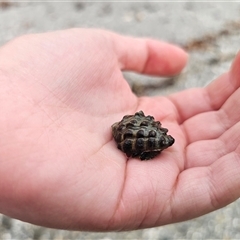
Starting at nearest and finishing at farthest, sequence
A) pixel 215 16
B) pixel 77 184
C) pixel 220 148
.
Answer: pixel 77 184 < pixel 220 148 < pixel 215 16

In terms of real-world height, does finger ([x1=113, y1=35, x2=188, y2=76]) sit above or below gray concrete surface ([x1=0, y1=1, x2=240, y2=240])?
above

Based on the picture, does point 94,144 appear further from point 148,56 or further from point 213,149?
point 148,56

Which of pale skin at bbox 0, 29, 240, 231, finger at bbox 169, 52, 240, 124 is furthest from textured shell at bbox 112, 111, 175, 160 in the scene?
finger at bbox 169, 52, 240, 124

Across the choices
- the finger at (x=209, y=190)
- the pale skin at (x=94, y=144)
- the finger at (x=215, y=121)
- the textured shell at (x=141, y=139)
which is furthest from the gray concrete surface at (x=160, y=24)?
the finger at (x=209, y=190)

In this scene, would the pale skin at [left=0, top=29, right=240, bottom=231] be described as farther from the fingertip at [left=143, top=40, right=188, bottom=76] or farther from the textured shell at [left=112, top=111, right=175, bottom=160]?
the fingertip at [left=143, top=40, right=188, bottom=76]

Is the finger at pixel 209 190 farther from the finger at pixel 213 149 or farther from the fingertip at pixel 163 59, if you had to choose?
the fingertip at pixel 163 59

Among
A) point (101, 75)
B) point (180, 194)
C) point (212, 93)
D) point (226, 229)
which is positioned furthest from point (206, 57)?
point (180, 194)

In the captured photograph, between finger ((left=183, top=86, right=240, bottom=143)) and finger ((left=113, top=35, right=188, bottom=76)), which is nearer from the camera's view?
finger ((left=183, top=86, right=240, bottom=143))

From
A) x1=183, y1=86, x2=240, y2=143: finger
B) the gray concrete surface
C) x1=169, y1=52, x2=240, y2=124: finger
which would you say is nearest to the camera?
x1=183, y1=86, x2=240, y2=143: finger

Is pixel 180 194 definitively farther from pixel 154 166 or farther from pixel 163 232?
pixel 163 232
